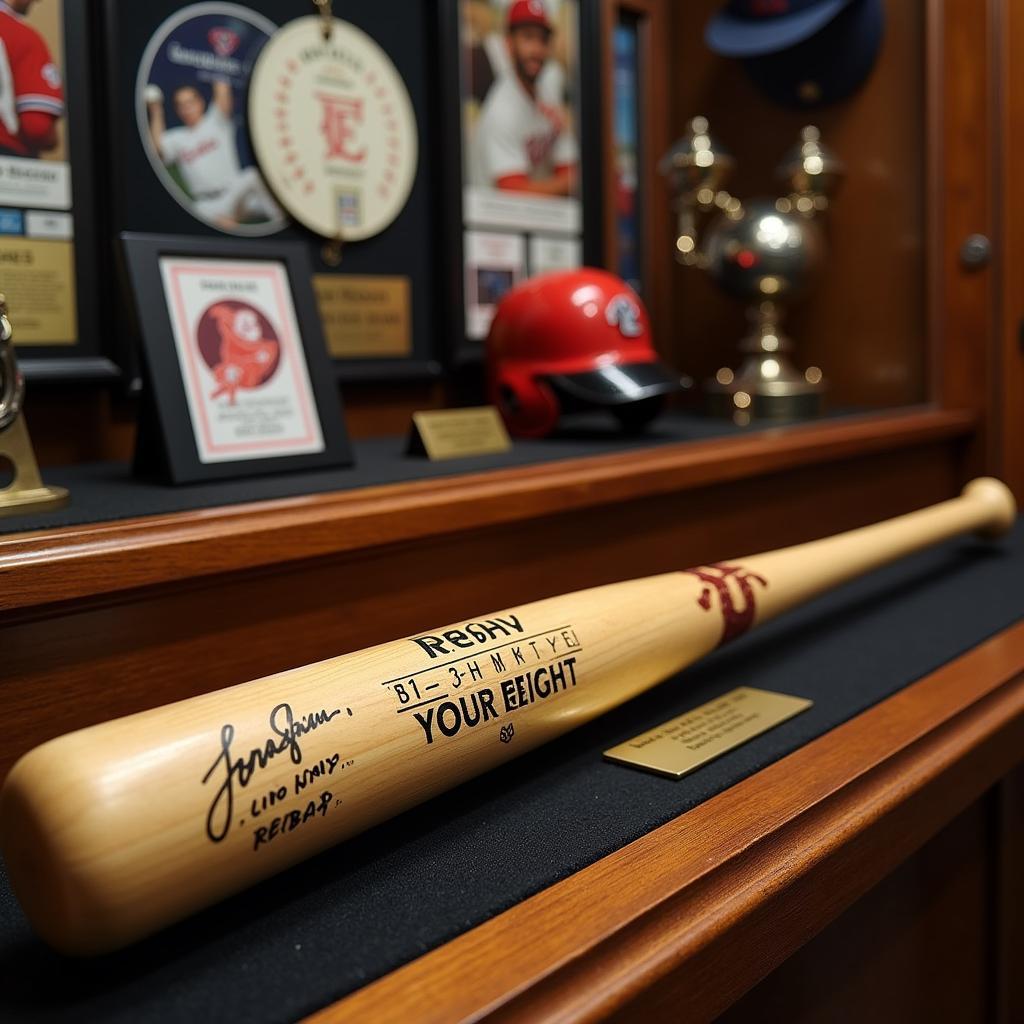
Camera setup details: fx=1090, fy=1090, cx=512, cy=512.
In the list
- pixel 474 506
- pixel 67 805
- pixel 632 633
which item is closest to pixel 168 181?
pixel 474 506

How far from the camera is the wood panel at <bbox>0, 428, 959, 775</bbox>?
2.11 feet

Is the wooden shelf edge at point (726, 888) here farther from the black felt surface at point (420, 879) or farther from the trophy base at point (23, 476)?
the trophy base at point (23, 476)

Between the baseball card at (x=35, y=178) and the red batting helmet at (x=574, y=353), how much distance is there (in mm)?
486

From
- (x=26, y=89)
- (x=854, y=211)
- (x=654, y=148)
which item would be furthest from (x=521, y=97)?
(x=26, y=89)

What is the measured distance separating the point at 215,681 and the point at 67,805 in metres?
0.32

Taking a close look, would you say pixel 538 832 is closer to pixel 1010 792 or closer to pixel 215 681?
pixel 215 681

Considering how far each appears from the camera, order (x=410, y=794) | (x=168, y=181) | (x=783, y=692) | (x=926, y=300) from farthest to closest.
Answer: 1. (x=926, y=300)
2. (x=168, y=181)
3. (x=783, y=692)
4. (x=410, y=794)

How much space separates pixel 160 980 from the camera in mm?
447

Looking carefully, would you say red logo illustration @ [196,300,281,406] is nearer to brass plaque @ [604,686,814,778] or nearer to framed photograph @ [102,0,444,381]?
framed photograph @ [102,0,444,381]

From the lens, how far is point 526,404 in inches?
51.0

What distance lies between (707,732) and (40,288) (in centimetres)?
78

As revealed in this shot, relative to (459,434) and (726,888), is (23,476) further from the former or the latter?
(726,888)

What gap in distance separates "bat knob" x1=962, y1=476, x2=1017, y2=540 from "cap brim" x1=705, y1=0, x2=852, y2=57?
790 mm
